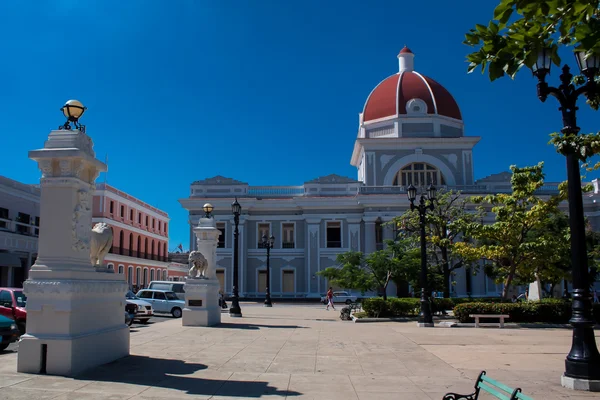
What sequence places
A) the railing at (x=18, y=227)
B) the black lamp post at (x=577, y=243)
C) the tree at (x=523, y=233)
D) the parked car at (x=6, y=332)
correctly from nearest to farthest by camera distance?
the black lamp post at (x=577, y=243) < the parked car at (x=6, y=332) < the tree at (x=523, y=233) < the railing at (x=18, y=227)

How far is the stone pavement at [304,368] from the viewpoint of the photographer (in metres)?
7.73

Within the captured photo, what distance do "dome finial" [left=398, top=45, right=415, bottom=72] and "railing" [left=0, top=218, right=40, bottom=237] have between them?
37592 mm

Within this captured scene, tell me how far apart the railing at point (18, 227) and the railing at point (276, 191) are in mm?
19872

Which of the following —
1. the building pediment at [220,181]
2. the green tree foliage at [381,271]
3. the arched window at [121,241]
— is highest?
the building pediment at [220,181]

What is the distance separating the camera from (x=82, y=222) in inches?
369

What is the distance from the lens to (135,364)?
32.3 ft

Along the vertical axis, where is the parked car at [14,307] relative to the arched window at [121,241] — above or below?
below

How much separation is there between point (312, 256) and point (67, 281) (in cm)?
3884

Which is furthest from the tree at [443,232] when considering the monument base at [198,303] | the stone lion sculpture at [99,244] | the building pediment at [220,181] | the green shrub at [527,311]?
the building pediment at [220,181]

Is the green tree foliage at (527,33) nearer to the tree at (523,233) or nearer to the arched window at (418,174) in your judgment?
the tree at (523,233)

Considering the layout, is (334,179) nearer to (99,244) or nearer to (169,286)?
(169,286)

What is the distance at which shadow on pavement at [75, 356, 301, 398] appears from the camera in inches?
306

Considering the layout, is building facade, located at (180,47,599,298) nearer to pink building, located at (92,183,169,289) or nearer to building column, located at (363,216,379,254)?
building column, located at (363,216,379,254)

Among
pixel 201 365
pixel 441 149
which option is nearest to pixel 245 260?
pixel 441 149
